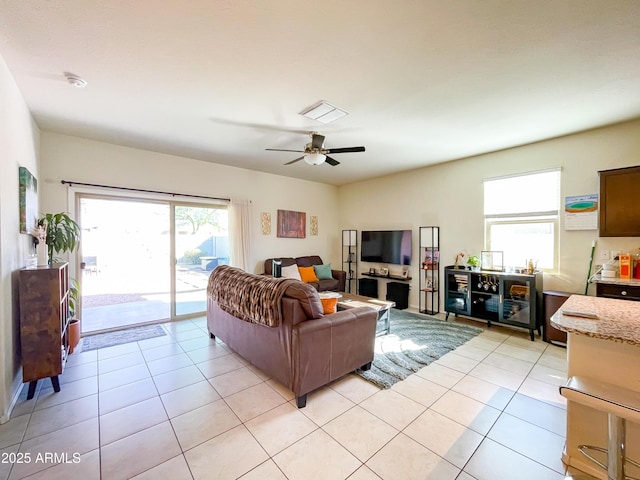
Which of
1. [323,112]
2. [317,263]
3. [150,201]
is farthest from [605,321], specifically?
[150,201]

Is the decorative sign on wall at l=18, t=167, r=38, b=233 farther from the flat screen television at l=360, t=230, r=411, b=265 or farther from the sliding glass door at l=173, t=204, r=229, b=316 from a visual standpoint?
the flat screen television at l=360, t=230, r=411, b=265

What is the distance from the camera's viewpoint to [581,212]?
3.44 metres

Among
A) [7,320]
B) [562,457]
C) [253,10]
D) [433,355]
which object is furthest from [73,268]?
[562,457]

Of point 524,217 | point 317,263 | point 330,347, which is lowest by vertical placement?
point 330,347

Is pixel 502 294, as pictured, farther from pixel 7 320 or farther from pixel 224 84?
pixel 7 320

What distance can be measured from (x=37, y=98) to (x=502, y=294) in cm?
582

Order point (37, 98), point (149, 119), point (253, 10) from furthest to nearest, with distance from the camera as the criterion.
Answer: point (149, 119)
point (37, 98)
point (253, 10)

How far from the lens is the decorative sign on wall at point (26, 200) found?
2441 millimetres

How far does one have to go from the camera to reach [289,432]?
190 cm

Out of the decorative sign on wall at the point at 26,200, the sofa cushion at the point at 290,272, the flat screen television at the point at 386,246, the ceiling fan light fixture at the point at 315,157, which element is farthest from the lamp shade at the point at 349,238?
the decorative sign on wall at the point at 26,200

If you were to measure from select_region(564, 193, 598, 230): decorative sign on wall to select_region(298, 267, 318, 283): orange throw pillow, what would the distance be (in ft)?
13.0

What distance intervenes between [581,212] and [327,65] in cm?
364

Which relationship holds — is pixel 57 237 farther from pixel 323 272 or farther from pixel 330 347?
pixel 323 272

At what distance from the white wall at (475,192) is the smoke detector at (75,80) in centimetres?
478
